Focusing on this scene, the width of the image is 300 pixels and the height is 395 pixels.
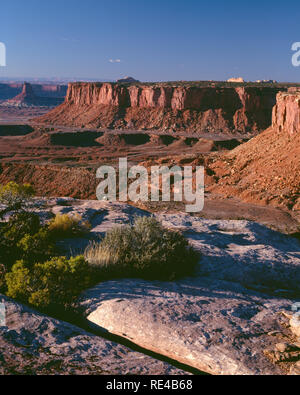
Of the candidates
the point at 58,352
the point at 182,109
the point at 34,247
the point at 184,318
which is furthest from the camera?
the point at 182,109

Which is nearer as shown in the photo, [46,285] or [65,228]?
[46,285]

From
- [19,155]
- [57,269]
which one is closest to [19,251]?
[57,269]

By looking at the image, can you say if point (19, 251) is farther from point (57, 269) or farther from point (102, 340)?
point (102, 340)

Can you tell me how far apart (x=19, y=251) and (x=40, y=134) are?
228ft

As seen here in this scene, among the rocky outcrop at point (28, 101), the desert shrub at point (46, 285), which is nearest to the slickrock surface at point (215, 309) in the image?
the desert shrub at point (46, 285)

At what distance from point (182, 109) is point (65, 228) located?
71.7 metres

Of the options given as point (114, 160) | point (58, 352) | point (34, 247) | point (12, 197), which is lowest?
point (114, 160)

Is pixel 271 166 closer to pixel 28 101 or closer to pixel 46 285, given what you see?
pixel 46 285

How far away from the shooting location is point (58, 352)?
3801 millimetres

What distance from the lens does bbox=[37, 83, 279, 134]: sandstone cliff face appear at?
71.9m

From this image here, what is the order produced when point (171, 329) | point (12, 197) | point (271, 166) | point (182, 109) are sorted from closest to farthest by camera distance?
point (171, 329) < point (12, 197) < point (271, 166) < point (182, 109)

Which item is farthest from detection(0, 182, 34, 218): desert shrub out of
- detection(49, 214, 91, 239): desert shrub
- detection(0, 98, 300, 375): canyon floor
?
detection(0, 98, 300, 375): canyon floor

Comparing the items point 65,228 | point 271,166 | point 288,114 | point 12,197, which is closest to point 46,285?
point 12,197

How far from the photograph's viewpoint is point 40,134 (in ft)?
237
